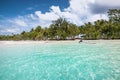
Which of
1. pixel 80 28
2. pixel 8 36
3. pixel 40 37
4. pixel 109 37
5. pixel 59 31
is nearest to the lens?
pixel 109 37

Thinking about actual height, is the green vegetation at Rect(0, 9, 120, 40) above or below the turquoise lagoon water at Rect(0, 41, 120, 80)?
above

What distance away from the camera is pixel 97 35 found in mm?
64188

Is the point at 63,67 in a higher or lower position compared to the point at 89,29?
lower

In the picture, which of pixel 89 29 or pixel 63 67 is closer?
pixel 63 67

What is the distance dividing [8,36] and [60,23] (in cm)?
5479

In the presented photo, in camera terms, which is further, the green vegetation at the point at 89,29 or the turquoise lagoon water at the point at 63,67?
the green vegetation at the point at 89,29

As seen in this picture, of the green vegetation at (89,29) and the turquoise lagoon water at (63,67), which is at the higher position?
the green vegetation at (89,29)

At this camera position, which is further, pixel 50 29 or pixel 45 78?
pixel 50 29

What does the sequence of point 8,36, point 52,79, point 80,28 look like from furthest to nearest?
point 8,36, point 80,28, point 52,79

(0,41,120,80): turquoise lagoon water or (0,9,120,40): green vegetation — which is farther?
(0,9,120,40): green vegetation

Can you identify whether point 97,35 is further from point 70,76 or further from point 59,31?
point 70,76

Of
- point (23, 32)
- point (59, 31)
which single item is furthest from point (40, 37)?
point (23, 32)

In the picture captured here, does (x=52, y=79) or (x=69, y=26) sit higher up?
(x=69, y=26)

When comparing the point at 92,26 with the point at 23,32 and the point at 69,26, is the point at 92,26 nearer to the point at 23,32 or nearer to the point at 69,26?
the point at 69,26
